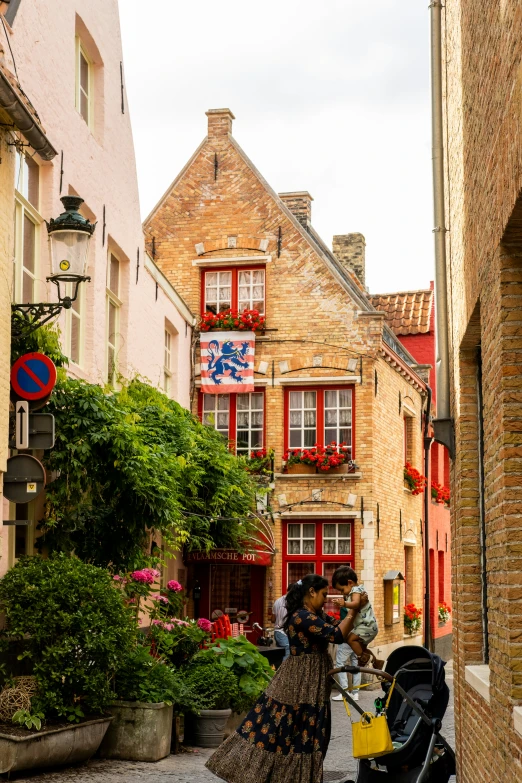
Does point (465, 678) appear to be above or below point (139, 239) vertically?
below

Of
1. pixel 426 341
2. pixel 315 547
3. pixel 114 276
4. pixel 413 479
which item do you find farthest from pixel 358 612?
pixel 426 341

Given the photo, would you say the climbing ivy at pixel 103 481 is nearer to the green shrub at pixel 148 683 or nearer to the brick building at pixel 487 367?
the green shrub at pixel 148 683

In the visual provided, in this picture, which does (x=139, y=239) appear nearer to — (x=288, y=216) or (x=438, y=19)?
(x=288, y=216)

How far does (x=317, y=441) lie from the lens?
21.3 meters

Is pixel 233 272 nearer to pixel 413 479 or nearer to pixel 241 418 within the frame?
pixel 241 418

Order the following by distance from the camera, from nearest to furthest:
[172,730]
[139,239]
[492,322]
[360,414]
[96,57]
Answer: [492,322] < [172,730] < [96,57] < [139,239] < [360,414]

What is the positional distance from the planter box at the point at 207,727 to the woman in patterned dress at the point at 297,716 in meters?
3.94

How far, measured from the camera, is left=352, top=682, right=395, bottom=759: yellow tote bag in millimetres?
6660

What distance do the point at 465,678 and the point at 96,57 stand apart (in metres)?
9.78

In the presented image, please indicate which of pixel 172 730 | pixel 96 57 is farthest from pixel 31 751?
pixel 96 57

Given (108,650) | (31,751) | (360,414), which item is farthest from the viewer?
(360,414)

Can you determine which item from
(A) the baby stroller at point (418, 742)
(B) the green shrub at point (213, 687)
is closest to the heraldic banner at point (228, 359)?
(B) the green shrub at point (213, 687)

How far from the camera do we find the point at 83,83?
13.8 metres

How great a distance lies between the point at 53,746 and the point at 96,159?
7646 millimetres
